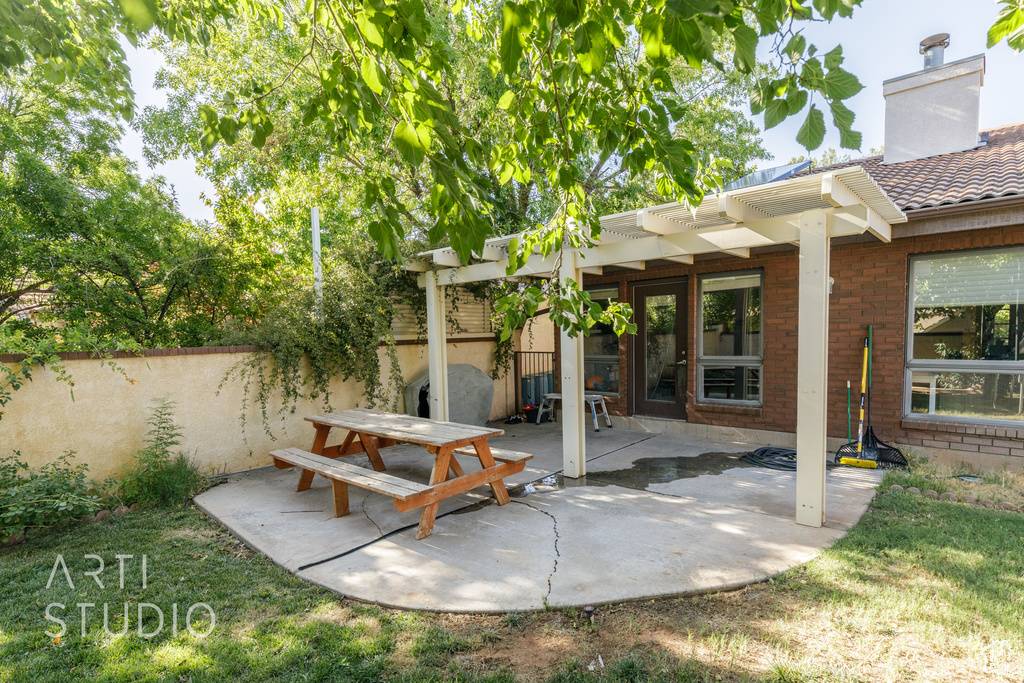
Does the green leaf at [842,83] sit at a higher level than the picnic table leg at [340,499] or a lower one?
higher

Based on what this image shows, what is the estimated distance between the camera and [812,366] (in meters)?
3.97

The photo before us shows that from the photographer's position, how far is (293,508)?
15.4 feet

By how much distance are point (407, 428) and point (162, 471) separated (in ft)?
8.14

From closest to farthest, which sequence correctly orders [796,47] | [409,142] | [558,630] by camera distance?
1. [409,142]
2. [796,47]
3. [558,630]

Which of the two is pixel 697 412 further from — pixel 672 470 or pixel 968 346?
pixel 968 346

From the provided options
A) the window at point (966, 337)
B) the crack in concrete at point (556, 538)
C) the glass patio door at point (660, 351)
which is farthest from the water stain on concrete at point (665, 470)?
the window at point (966, 337)

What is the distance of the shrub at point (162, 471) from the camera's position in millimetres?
4785

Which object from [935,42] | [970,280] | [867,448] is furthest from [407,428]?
[935,42]

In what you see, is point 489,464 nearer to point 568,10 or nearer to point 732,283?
point 568,10

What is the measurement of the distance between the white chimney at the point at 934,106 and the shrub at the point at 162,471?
1094 centimetres

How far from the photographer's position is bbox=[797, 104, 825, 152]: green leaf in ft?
5.08

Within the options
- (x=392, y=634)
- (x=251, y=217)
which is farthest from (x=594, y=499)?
(x=251, y=217)

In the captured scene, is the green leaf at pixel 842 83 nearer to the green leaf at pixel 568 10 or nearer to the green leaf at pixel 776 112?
the green leaf at pixel 776 112

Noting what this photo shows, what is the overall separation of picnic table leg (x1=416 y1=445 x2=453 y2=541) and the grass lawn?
0.97m
